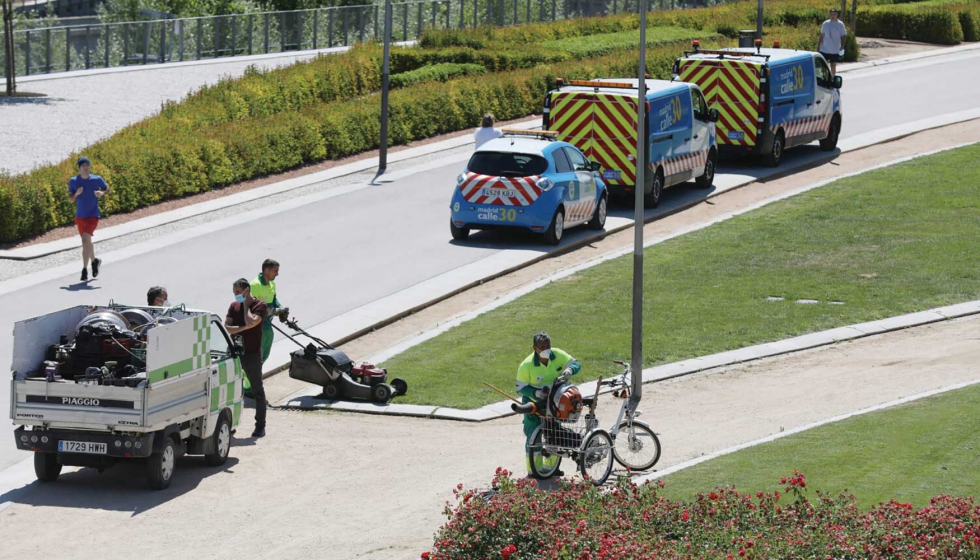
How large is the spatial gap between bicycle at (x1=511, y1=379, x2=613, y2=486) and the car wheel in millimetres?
13005

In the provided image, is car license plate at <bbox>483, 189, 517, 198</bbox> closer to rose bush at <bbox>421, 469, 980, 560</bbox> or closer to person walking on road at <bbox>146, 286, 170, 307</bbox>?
person walking on road at <bbox>146, 286, 170, 307</bbox>

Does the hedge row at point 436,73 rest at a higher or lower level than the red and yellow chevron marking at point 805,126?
higher

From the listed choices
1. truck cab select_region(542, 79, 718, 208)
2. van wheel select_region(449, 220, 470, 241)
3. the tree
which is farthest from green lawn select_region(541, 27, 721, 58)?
van wheel select_region(449, 220, 470, 241)

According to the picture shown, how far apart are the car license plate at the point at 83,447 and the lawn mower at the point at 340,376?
159 inches

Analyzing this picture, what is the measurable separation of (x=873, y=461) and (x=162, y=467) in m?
6.81

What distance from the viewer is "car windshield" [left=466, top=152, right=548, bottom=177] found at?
24.3m

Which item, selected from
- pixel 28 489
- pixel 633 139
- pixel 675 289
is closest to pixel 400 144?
pixel 633 139

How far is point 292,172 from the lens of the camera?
3136cm

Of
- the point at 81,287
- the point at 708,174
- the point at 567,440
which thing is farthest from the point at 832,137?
the point at 567,440

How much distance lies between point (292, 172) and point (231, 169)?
6.47ft

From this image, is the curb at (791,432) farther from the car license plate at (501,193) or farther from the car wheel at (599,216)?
the car wheel at (599,216)

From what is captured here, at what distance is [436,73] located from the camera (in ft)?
131

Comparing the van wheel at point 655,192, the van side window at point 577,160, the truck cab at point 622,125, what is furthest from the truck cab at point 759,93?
the van side window at point 577,160

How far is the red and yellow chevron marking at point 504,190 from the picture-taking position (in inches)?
952
